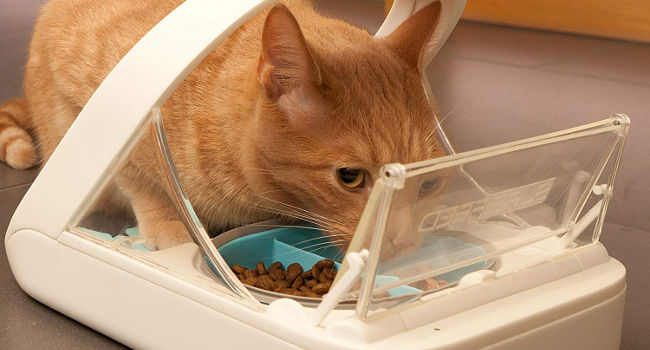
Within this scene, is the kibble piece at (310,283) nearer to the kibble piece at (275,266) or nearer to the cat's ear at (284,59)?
the kibble piece at (275,266)

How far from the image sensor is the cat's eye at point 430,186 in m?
0.95

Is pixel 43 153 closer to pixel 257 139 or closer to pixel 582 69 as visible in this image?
pixel 257 139

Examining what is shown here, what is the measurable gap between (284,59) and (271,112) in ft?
0.33

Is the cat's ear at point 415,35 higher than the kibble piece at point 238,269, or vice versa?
the cat's ear at point 415,35

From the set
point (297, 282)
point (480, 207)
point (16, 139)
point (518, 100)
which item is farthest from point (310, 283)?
point (518, 100)

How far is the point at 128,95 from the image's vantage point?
1.12 meters

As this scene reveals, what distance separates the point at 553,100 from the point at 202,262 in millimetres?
2065

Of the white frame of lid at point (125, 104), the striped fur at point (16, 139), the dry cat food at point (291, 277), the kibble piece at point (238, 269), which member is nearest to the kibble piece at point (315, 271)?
the dry cat food at point (291, 277)

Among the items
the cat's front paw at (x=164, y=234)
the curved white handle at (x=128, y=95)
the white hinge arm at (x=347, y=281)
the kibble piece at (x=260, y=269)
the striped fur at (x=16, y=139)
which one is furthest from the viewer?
the striped fur at (x=16, y=139)

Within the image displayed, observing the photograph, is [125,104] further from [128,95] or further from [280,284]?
[280,284]

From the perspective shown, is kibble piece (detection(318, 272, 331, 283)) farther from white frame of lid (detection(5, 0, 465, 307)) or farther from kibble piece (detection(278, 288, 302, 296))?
white frame of lid (detection(5, 0, 465, 307))

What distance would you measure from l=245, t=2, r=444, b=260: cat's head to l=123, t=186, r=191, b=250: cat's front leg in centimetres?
16

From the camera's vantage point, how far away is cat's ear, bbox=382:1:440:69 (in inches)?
53.2

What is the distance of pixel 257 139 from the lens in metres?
1.28
